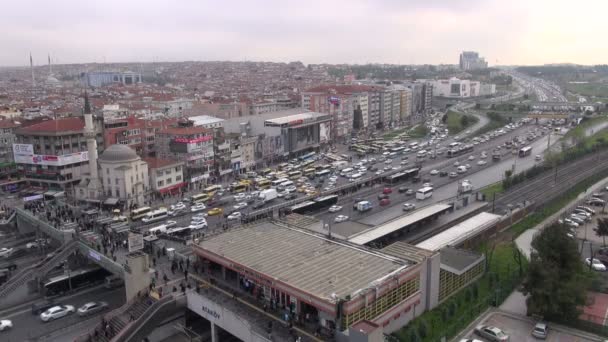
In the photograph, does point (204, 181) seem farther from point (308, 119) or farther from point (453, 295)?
point (453, 295)

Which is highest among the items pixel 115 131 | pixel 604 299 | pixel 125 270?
pixel 115 131

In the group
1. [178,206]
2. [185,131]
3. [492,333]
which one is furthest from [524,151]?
[492,333]

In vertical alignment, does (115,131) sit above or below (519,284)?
above

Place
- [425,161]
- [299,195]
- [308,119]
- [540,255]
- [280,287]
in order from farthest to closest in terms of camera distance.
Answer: [308,119] < [425,161] < [299,195] < [540,255] < [280,287]

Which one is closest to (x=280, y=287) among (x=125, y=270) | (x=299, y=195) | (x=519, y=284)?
(x=125, y=270)

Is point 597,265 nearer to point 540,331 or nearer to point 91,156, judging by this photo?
point 540,331

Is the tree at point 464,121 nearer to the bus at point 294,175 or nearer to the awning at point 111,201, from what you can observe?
the bus at point 294,175
